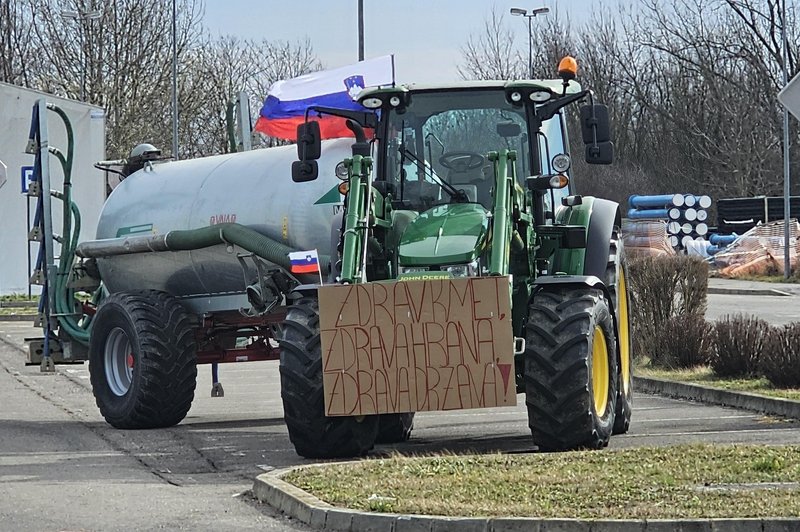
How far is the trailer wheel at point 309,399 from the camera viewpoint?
1200 cm

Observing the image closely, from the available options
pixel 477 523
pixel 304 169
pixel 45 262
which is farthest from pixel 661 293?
pixel 477 523

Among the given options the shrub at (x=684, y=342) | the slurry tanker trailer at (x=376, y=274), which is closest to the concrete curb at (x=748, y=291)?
the shrub at (x=684, y=342)

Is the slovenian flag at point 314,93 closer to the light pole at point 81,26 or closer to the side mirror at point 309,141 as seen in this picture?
the side mirror at point 309,141

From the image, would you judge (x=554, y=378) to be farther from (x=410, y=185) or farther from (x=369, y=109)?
(x=369, y=109)

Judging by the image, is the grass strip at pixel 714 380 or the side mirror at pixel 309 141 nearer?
the side mirror at pixel 309 141

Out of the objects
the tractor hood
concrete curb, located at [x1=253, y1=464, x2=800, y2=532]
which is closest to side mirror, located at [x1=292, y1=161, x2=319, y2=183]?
the tractor hood

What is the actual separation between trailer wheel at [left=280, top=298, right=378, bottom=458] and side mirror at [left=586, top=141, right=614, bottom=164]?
2.41m

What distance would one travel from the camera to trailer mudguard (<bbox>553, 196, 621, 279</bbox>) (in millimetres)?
13414

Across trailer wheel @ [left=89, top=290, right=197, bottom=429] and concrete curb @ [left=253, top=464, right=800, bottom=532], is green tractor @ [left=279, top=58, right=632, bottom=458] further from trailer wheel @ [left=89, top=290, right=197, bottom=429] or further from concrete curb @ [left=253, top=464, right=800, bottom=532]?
trailer wheel @ [left=89, top=290, right=197, bottom=429]

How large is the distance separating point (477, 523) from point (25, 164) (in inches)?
1301

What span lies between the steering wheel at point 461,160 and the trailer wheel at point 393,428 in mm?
2128

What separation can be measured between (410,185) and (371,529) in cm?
516

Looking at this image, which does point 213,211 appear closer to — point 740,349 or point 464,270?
point 464,270

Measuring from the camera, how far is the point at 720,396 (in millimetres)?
16688
